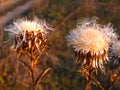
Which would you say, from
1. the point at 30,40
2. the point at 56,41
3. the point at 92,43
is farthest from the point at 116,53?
the point at 56,41

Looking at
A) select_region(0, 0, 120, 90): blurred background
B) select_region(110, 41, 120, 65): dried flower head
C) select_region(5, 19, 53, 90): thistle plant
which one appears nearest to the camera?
select_region(5, 19, 53, 90): thistle plant

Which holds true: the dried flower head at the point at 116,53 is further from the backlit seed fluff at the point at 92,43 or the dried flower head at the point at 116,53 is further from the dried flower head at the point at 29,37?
the dried flower head at the point at 29,37

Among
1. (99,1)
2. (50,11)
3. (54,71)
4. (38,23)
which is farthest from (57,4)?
(38,23)

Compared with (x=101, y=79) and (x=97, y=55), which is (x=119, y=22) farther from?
(x=97, y=55)

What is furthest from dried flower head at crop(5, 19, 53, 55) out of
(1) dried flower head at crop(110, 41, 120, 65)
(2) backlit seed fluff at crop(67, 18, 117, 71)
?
(1) dried flower head at crop(110, 41, 120, 65)

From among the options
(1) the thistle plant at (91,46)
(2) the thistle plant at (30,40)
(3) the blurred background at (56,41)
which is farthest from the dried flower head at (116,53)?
(3) the blurred background at (56,41)

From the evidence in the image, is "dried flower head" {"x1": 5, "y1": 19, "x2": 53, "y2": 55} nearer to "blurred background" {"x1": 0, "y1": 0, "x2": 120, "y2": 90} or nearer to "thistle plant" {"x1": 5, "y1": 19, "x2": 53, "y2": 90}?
"thistle plant" {"x1": 5, "y1": 19, "x2": 53, "y2": 90}
